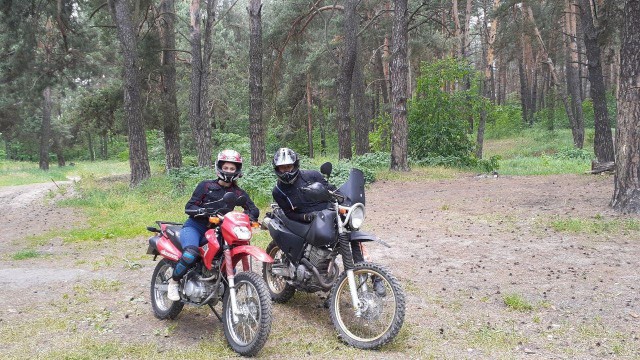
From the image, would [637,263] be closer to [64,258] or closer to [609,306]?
[609,306]

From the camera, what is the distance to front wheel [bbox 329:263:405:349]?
4.35m

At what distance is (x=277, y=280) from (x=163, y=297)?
1224 mm

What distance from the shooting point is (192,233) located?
5.07 m

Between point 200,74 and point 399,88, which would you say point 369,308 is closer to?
point 399,88

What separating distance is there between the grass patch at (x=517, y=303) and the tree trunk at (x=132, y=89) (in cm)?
1279

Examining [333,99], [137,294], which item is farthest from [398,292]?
[333,99]

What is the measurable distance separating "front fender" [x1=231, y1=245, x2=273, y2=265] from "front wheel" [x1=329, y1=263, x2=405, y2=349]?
2.27ft

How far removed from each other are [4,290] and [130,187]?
9496 mm

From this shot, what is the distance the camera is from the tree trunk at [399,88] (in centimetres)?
1597

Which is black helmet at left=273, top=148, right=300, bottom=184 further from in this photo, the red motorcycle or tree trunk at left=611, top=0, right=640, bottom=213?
tree trunk at left=611, top=0, right=640, bottom=213

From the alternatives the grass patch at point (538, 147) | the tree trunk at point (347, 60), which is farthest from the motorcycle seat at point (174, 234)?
the grass patch at point (538, 147)

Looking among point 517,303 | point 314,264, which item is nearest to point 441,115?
point 517,303

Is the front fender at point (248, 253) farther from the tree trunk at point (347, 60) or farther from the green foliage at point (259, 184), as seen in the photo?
the tree trunk at point (347, 60)

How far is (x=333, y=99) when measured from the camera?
36.2 meters
